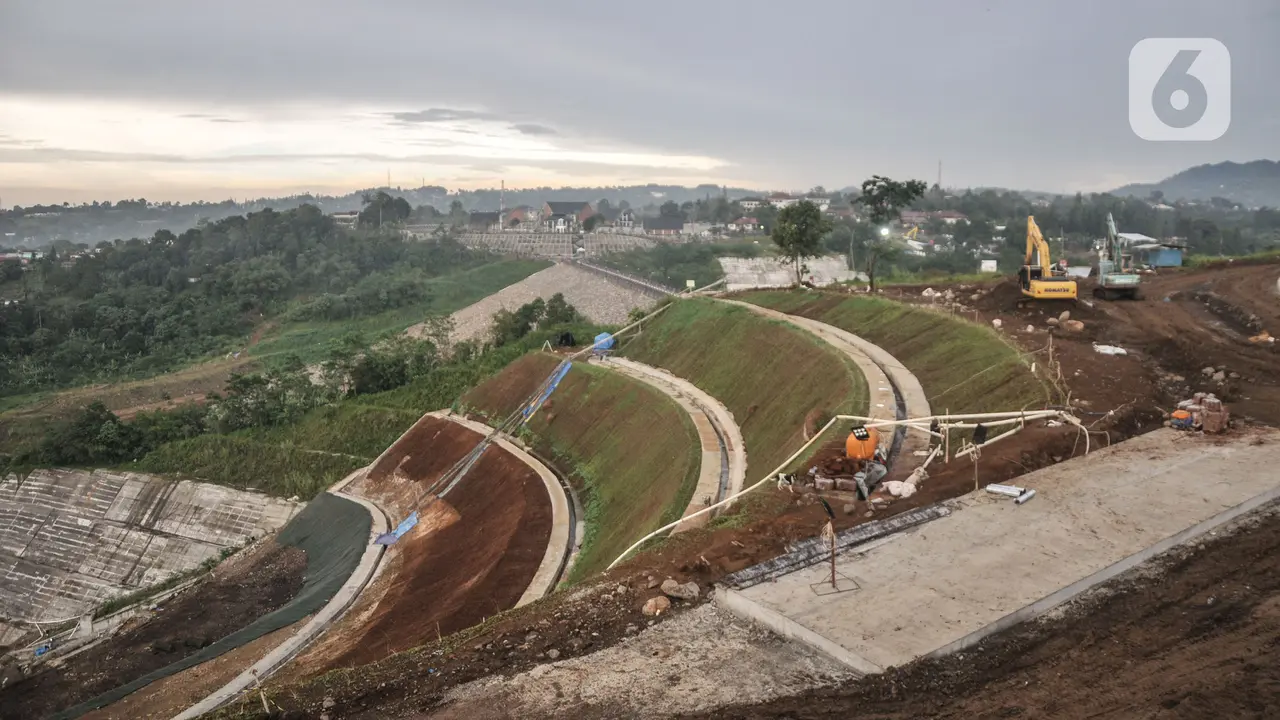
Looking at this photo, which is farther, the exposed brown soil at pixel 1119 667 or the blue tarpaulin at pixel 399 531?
the blue tarpaulin at pixel 399 531

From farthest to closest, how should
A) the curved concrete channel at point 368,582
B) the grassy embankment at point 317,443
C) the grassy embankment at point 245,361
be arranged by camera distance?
the grassy embankment at point 245,361 < the grassy embankment at point 317,443 < the curved concrete channel at point 368,582

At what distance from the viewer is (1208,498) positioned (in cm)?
1530

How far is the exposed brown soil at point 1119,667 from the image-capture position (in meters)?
9.95

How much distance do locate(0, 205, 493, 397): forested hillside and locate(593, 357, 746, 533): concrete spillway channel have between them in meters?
55.2

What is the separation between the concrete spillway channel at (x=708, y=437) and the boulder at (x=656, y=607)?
518 centimetres

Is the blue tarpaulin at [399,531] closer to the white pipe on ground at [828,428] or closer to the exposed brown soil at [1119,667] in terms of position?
the white pipe on ground at [828,428]

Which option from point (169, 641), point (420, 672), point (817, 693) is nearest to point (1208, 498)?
point (817, 693)

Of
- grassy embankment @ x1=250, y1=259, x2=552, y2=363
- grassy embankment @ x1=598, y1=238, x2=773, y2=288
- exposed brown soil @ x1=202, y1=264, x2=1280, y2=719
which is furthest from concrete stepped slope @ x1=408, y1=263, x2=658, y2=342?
exposed brown soil @ x1=202, y1=264, x2=1280, y2=719

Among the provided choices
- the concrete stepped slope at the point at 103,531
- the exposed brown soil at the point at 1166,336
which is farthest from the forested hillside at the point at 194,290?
the exposed brown soil at the point at 1166,336

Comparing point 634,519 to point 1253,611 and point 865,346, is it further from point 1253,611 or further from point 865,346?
point 1253,611

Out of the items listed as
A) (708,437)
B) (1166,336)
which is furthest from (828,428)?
(1166,336)

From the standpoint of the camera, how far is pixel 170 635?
30875mm

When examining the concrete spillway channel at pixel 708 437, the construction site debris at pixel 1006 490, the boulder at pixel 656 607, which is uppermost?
the construction site debris at pixel 1006 490

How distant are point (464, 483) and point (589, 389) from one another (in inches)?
281
